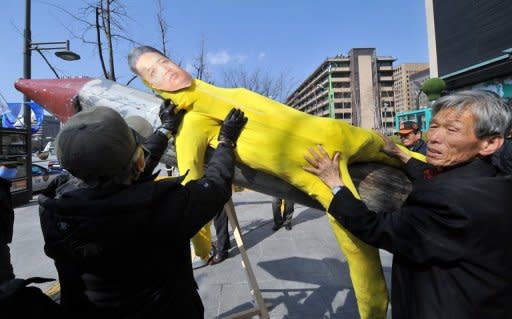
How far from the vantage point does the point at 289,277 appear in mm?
3992

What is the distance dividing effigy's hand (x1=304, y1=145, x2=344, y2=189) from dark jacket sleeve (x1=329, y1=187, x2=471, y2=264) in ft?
0.82

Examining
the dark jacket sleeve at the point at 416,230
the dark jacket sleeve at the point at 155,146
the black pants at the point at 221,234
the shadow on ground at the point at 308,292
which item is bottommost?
the shadow on ground at the point at 308,292

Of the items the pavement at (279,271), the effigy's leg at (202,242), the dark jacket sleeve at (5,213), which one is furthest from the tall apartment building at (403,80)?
the dark jacket sleeve at (5,213)

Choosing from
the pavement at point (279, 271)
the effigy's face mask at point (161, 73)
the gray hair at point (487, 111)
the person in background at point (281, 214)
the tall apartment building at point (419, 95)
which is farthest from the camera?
the tall apartment building at point (419, 95)

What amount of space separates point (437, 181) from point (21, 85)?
2.87 m

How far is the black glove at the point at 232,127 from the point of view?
5.79ft

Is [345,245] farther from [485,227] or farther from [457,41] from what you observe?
[457,41]

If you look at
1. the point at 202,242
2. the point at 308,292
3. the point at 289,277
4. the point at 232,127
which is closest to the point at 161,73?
the point at 232,127

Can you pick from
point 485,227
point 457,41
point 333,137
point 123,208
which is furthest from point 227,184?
point 457,41

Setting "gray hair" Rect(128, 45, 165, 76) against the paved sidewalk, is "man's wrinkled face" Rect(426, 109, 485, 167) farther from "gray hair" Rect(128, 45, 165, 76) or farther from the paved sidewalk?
the paved sidewalk

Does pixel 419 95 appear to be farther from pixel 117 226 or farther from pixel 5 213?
pixel 117 226

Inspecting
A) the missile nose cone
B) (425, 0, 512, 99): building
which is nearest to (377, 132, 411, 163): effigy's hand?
the missile nose cone

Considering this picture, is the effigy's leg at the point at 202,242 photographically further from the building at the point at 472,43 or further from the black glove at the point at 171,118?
the building at the point at 472,43

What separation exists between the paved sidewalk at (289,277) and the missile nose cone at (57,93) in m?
2.21
